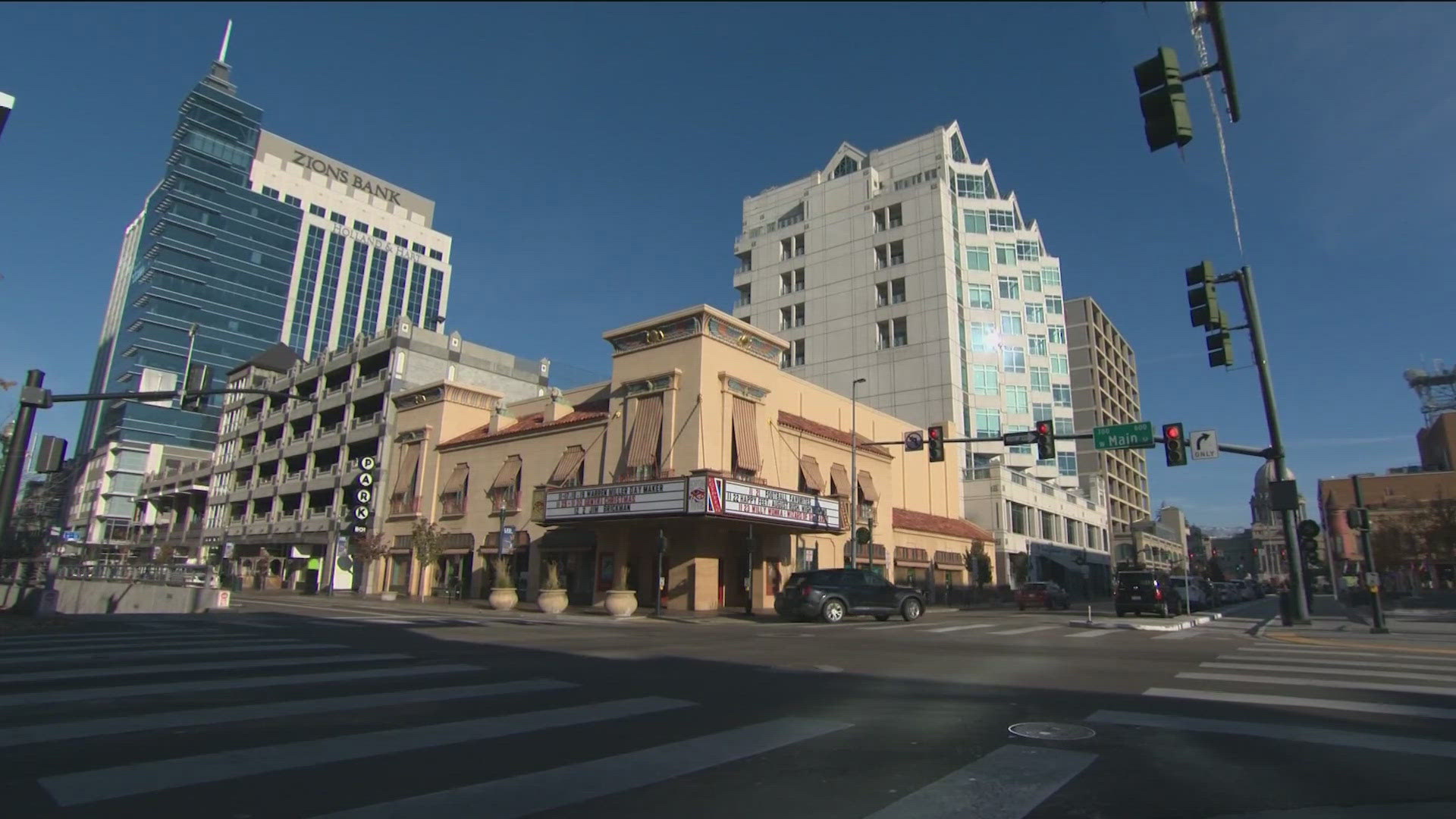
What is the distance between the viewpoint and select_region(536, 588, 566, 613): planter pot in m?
26.1

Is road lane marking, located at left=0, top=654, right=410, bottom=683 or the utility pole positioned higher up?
the utility pole

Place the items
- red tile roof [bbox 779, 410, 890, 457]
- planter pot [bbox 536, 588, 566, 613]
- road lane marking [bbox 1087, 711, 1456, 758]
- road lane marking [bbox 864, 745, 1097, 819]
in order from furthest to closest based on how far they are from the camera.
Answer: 1. red tile roof [bbox 779, 410, 890, 457]
2. planter pot [bbox 536, 588, 566, 613]
3. road lane marking [bbox 1087, 711, 1456, 758]
4. road lane marking [bbox 864, 745, 1097, 819]

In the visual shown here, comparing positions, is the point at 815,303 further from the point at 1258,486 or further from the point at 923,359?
the point at 1258,486

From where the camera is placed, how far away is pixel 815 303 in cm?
6328

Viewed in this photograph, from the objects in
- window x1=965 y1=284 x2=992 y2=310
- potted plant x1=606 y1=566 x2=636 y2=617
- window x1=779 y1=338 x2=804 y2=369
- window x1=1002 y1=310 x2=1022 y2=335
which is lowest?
potted plant x1=606 y1=566 x2=636 y2=617

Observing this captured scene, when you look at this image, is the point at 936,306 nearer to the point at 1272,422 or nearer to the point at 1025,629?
the point at 1272,422

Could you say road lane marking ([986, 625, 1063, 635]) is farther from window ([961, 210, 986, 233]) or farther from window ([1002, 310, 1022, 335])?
window ([961, 210, 986, 233])

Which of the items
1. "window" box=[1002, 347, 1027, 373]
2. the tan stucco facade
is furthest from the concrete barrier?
"window" box=[1002, 347, 1027, 373]

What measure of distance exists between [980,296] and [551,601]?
45798 millimetres

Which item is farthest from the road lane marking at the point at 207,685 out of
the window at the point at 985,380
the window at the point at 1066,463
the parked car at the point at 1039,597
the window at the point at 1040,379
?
the window at the point at 1066,463

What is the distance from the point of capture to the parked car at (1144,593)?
2730 centimetres

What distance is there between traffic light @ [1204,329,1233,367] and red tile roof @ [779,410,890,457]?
1773 centimetres

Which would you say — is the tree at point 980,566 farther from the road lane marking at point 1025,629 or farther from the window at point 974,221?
the window at point 974,221

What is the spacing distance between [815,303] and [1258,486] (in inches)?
5480
